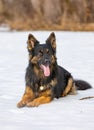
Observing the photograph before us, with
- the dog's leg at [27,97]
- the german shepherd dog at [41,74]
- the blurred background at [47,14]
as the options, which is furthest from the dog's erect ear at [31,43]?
the blurred background at [47,14]

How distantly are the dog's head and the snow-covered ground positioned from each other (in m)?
0.50

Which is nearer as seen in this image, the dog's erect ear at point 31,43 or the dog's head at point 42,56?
the dog's head at point 42,56

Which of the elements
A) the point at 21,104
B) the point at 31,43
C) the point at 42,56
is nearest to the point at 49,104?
the point at 21,104

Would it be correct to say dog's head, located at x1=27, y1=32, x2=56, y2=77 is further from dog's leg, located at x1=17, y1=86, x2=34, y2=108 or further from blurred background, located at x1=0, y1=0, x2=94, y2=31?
blurred background, located at x1=0, y1=0, x2=94, y2=31

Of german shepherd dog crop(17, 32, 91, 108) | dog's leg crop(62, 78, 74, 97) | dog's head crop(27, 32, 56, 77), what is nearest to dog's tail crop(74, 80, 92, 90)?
dog's leg crop(62, 78, 74, 97)

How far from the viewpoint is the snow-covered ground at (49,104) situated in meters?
5.49

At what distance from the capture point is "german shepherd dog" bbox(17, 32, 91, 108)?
6.83m

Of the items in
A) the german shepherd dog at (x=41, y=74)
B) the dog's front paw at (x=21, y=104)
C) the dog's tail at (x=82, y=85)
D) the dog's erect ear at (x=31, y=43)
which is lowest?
the dog's tail at (x=82, y=85)

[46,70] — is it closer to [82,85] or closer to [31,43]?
[31,43]

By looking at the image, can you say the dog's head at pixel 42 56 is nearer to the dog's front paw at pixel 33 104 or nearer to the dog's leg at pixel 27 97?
the dog's leg at pixel 27 97

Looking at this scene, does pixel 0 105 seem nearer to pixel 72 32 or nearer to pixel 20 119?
pixel 20 119

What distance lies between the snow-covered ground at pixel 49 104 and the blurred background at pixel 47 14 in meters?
6.13

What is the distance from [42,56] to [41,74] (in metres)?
0.33

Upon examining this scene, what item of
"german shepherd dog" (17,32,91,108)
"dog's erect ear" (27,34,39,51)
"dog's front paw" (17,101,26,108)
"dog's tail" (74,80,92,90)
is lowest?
"dog's tail" (74,80,92,90)
